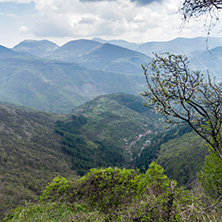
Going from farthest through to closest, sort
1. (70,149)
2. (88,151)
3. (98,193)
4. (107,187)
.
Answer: (88,151)
(70,149)
(107,187)
(98,193)

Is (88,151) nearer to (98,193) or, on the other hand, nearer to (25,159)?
(25,159)

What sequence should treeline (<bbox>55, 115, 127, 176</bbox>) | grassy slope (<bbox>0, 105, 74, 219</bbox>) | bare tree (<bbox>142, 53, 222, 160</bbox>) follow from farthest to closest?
treeline (<bbox>55, 115, 127, 176</bbox>)
grassy slope (<bbox>0, 105, 74, 219</bbox>)
bare tree (<bbox>142, 53, 222, 160</bbox>)

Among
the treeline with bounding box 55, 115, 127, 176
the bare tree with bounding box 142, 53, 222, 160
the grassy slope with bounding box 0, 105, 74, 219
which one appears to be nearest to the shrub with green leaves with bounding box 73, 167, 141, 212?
the bare tree with bounding box 142, 53, 222, 160

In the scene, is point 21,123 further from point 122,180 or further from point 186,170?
point 122,180

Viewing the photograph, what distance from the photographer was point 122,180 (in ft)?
50.5

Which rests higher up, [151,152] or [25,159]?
[25,159]

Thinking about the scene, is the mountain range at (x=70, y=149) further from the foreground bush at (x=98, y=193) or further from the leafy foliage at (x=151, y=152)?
the foreground bush at (x=98, y=193)

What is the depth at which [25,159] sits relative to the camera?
72.4 m

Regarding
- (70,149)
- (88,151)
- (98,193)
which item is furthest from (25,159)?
(98,193)

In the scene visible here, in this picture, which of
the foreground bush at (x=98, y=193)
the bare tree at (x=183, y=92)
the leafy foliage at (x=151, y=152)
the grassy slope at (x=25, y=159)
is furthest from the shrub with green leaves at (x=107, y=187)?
the leafy foliage at (x=151, y=152)

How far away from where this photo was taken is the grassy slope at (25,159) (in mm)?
44950

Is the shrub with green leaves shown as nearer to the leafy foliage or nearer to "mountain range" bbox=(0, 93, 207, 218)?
"mountain range" bbox=(0, 93, 207, 218)

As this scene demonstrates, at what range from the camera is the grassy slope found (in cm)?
4495

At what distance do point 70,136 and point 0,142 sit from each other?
185ft
